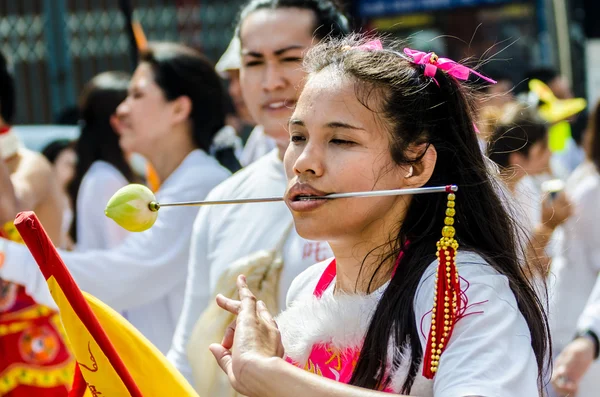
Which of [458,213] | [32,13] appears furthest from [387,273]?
[32,13]

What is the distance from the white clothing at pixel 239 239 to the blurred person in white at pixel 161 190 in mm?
506

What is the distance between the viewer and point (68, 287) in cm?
182

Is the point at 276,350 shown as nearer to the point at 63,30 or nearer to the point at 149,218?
the point at 149,218

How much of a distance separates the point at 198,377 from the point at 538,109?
3590 millimetres

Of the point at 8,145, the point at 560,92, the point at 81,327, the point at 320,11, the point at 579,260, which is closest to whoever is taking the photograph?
the point at 81,327

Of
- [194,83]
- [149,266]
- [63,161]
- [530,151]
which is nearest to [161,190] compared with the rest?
[149,266]

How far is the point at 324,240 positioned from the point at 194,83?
2171 mm

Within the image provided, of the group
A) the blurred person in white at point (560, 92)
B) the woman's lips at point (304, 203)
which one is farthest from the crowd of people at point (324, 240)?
the blurred person in white at point (560, 92)

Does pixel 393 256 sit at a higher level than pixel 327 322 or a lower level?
higher

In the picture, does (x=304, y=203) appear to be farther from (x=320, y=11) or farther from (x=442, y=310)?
(x=320, y=11)

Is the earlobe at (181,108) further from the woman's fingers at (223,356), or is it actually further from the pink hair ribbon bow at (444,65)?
the woman's fingers at (223,356)

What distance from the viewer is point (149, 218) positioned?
6.61 feet

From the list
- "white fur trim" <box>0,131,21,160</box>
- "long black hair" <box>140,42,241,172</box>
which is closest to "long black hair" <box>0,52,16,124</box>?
"white fur trim" <box>0,131,21,160</box>

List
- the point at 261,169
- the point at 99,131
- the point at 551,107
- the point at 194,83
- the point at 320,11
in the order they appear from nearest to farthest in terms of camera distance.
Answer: the point at 261,169
the point at 320,11
the point at 194,83
the point at 99,131
the point at 551,107
